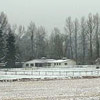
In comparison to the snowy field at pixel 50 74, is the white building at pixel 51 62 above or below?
below

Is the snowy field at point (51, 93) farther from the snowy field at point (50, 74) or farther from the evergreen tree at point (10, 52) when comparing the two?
the evergreen tree at point (10, 52)

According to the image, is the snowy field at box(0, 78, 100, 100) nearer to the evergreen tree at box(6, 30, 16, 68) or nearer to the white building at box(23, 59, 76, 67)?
the evergreen tree at box(6, 30, 16, 68)

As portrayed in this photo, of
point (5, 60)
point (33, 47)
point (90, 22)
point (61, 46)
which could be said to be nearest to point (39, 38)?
point (33, 47)

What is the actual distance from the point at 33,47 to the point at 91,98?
110 meters

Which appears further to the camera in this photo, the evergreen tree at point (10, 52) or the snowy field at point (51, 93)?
the evergreen tree at point (10, 52)

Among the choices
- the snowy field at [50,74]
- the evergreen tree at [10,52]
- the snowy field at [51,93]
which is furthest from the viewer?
the evergreen tree at [10,52]

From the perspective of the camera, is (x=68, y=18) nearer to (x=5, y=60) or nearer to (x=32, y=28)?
(x=32, y=28)

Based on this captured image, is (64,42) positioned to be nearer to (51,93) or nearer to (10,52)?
(10,52)

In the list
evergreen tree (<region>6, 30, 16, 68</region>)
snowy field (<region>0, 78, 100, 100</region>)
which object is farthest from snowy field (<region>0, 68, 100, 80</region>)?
evergreen tree (<region>6, 30, 16, 68</region>)

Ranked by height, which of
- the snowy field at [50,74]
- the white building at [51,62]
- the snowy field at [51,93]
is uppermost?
the snowy field at [51,93]

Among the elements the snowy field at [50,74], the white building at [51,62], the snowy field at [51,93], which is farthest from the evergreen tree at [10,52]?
the snowy field at [51,93]

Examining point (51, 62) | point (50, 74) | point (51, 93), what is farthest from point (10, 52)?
point (51, 93)

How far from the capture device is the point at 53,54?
124312 millimetres

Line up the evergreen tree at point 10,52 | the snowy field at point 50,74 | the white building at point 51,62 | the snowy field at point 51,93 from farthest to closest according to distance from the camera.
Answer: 1. the white building at point 51,62
2. the evergreen tree at point 10,52
3. the snowy field at point 50,74
4. the snowy field at point 51,93
